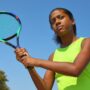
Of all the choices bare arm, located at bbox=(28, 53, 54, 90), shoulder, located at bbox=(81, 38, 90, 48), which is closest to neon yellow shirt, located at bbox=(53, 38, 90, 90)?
shoulder, located at bbox=(81, 38, 90, 48)

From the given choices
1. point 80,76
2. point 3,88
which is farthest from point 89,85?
point 3,88

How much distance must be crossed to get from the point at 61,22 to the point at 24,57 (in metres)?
1.00

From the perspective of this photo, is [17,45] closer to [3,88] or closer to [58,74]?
[58,74]

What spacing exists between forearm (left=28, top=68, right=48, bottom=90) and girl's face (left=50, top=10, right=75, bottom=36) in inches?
33.9

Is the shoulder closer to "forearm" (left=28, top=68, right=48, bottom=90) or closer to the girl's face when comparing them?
the girl's face

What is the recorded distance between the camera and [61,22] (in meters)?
7.86

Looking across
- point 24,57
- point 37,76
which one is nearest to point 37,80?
point 37,76

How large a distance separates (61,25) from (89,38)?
596mm

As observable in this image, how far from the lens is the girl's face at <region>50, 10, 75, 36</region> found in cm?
784

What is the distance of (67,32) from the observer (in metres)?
7.91

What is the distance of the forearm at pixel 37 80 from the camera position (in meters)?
7.69

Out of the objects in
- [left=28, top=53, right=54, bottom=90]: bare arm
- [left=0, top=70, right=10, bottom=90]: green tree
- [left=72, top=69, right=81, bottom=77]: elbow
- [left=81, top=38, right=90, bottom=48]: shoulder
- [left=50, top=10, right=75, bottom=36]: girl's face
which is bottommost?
[left=0, top=70, right=10, bottom=90]: green tree

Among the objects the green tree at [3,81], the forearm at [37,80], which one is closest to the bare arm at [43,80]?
the forearm at [37,80]

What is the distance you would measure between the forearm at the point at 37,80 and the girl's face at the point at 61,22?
86 centimetres
